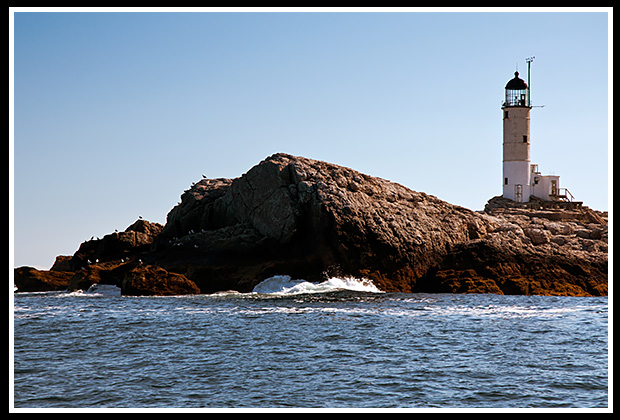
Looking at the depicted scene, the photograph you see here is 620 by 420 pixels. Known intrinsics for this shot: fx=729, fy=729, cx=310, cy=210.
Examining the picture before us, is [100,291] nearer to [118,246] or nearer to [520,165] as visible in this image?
[118,246]

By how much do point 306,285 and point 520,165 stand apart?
28154mm

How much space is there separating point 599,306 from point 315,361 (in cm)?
1877

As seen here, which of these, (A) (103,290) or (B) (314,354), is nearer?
(B) (314,354)

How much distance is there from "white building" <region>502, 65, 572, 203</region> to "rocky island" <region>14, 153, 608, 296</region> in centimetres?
1298

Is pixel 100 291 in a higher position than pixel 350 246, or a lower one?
lower

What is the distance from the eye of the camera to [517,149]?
61.6 meters

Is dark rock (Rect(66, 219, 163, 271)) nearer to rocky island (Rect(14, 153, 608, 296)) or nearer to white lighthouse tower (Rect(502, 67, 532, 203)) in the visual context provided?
rocky island (Rect(14, 153, 608, 296))

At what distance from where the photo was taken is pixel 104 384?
→ 18234 millimetres

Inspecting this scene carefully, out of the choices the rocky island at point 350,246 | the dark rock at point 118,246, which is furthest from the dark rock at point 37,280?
the rocky island at point 350,246

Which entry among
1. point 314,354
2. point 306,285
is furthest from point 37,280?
point 314,354

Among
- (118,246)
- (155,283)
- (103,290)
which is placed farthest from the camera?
(118,246)

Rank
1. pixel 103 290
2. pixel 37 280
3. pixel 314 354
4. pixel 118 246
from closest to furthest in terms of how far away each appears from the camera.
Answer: pixel 314 354, pixel 103 290, pixel 37 280, pixel 118 246

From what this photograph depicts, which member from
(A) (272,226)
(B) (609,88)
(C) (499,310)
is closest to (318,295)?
(A) (272,226)
